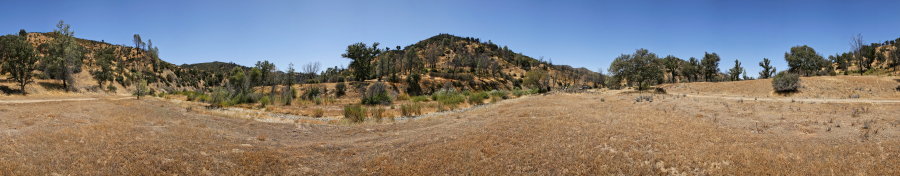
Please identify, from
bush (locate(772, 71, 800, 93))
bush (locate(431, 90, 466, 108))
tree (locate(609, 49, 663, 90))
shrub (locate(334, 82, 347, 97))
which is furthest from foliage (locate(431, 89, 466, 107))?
bush (locate(772, 71, 800, 93))

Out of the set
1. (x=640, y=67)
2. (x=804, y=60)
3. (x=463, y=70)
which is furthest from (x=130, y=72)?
(x=804, y=60)

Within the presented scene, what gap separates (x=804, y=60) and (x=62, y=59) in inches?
3904

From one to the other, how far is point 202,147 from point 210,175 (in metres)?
2.33

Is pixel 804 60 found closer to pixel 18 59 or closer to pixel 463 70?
pixel 463 70

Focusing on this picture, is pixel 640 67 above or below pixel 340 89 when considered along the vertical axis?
above

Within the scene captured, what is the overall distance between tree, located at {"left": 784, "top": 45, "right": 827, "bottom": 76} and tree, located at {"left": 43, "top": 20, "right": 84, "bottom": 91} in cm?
9819

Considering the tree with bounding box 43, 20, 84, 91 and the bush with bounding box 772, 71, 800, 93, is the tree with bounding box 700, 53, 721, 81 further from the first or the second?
the tree with bounding box 43, 20, 84, 91

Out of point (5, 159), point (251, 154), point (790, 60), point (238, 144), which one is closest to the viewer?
point (5, 159)

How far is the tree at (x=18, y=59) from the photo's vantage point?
3619cm

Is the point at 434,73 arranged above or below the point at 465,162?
above

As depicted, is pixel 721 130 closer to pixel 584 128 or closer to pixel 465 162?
pixel 584 128

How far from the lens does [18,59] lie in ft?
122

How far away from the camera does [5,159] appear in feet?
19.6

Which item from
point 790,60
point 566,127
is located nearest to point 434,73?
point 790,60
